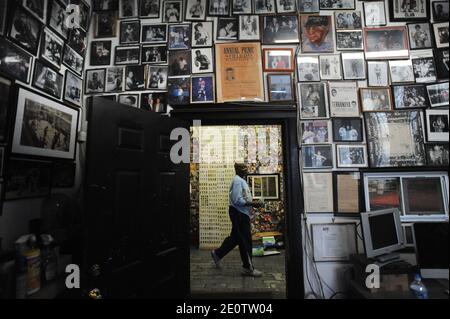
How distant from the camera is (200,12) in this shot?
2148 millimetres

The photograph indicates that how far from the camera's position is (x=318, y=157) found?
1.98 meters

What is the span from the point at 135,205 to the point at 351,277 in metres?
1.57

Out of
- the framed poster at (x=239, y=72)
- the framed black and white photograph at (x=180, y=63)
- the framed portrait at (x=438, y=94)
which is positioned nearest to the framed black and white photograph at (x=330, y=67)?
the framed poster at (x=239, y=72)

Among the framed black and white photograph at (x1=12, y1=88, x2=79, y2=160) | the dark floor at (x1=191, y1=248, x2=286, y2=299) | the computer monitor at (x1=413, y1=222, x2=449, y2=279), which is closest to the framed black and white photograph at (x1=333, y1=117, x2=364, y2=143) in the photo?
the computer monitor at (x1=413, y1=222, x2=449, y2=279)

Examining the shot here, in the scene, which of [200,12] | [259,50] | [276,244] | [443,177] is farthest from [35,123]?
[276,244]

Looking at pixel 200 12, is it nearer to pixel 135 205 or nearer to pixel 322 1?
pixel 322 1

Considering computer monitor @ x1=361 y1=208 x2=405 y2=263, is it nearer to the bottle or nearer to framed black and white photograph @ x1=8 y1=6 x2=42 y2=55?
the bottle

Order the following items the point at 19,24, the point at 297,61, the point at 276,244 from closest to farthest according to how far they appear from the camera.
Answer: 1. the point at 19,24
2. the point at 297,61
3. the point at 276,244

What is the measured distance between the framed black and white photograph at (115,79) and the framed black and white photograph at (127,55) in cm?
6

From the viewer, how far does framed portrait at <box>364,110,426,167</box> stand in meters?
1.94

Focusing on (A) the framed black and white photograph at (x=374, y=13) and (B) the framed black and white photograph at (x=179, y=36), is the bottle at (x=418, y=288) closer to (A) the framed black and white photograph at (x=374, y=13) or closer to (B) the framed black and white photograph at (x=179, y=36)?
(A) the framed black and white photograph at (x=374, y=13)

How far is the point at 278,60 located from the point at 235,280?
102 inches

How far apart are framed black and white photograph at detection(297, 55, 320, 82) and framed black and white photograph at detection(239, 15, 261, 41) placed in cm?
41

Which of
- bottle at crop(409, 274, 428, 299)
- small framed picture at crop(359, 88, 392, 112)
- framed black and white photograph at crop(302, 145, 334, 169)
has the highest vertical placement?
small framed picture at crop(359, 88, 392, 112)
